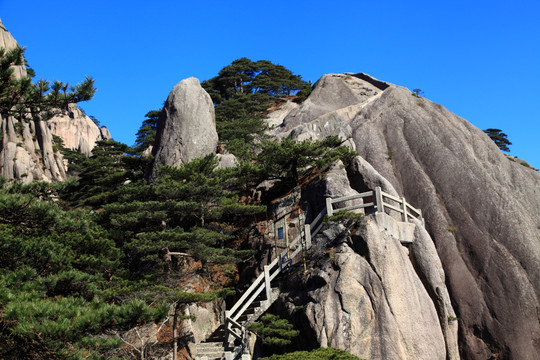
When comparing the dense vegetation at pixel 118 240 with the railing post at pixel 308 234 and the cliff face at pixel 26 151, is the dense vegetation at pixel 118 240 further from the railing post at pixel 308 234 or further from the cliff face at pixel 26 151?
the cliff face at pixel 26 151

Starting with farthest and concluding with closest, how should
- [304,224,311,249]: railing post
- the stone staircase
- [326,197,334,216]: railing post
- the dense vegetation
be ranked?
1. [304,224,311,249]: railing post
2. [326,197,334,216]: railing post
3. the stone staircase
4. the dense vegetation

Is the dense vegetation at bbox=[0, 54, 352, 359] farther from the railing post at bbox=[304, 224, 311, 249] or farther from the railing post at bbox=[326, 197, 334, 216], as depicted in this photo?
the railing post at bbox=[326, 197, 334, 216]

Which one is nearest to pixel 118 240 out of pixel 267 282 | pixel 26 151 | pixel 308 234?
pixel 267 282

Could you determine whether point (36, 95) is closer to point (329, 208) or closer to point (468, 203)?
point (329, 208)

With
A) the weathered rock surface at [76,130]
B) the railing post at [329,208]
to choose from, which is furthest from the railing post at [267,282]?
the weathered rock surface at [76,130]

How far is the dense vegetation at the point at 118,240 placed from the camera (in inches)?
312

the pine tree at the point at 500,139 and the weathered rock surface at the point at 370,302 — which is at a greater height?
the pine tree at the point at 500,139

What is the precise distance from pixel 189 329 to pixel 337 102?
23.3m

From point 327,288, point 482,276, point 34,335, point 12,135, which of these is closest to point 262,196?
point 327,288

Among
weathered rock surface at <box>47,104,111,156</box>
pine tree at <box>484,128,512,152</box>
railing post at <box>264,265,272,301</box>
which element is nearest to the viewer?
railing post at <box>264,265,272,301</box>

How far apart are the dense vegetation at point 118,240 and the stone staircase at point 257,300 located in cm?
97

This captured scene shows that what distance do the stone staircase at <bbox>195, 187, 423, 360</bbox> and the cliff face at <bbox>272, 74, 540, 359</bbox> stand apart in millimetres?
4366

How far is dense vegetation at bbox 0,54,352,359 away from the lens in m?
7.91

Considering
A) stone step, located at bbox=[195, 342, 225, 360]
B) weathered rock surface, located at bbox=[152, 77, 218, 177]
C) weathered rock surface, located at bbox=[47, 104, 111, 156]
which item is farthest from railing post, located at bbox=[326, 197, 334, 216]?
weathered rock surface, located at bbox=[47, 104, 111, 156]
